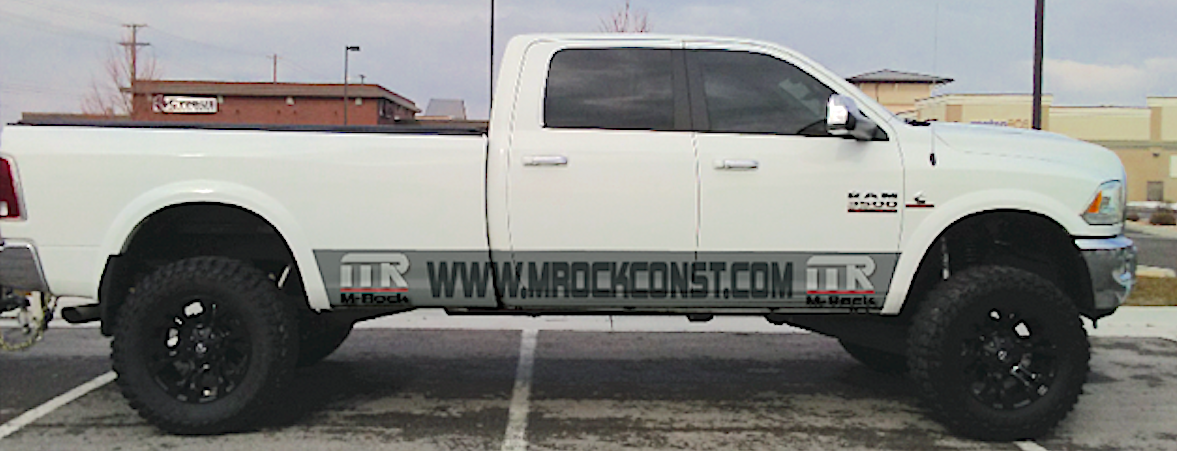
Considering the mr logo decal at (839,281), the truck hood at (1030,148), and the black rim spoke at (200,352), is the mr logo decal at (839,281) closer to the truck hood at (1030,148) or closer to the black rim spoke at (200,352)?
the truck hood at (1030,148)

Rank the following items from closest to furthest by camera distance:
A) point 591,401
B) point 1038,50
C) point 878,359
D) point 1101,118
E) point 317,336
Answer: point 591,401 → point 317,336 → point 878,359 → point 1038,50 → point 1101,118

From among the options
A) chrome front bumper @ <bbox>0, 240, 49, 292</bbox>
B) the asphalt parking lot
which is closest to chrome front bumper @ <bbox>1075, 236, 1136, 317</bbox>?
the asphalt parking lot

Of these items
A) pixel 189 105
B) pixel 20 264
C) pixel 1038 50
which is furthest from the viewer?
pixel 189 105

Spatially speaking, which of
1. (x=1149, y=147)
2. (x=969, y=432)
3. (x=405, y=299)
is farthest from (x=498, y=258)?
(x=1149, y=147)

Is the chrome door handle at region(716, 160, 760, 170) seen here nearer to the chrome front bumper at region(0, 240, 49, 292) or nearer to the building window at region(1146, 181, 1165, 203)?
the chrome front bumper at region(0, 240, 49, 292)

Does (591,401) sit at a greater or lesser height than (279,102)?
lesser

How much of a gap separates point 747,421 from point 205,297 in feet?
9.81

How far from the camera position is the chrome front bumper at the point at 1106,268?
5.37 m

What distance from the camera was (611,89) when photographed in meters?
5.55

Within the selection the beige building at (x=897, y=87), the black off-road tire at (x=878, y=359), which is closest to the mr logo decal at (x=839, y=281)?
the black off-road tire at (x=878, y=359)

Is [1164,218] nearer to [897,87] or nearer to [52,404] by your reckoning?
[897,87]

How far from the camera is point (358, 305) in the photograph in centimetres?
548

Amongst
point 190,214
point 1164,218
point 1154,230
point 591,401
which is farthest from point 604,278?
point 1164,218

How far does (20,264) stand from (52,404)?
1188 millimetres
